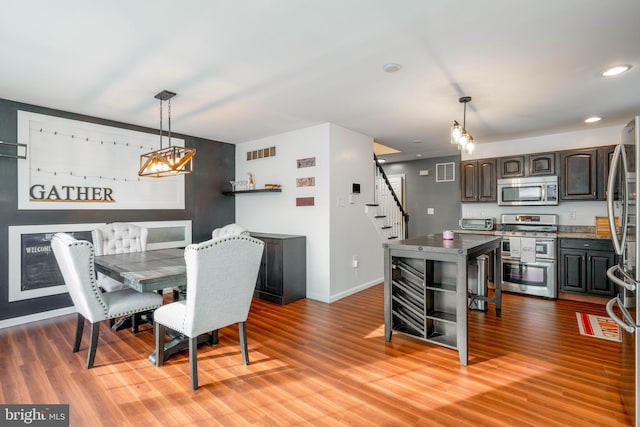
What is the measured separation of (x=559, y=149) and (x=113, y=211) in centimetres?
646

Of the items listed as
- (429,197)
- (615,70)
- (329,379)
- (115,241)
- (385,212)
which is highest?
(615,70)

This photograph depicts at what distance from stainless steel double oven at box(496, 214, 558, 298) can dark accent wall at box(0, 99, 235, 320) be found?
4.48 metres

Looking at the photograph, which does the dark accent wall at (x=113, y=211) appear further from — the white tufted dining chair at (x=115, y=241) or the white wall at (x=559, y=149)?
the white wall at (x=559, y=149)

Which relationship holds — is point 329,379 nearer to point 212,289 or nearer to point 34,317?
point 212,289

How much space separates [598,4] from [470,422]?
2.53 metres

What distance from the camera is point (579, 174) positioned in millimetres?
4629

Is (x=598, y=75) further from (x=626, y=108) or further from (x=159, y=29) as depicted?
(x=159, y=29)

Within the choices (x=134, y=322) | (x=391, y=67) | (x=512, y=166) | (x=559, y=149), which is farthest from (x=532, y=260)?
(x=134, y=322)

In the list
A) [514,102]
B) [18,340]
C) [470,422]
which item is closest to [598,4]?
[514,102]

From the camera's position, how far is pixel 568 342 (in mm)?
3061

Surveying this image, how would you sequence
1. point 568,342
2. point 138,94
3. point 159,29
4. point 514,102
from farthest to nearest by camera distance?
point 514,102, point 138,94, point 568,342, point 159,29

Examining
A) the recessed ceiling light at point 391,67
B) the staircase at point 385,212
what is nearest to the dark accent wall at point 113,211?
the staircase at point 385,212

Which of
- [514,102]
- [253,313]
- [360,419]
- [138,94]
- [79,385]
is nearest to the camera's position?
[360,419]

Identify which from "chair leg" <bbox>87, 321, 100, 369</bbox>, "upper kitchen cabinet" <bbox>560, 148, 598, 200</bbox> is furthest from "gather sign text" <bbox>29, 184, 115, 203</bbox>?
→ "upper kitchen cabinet" <bbox>560, 148, 598, 200</bbox>
